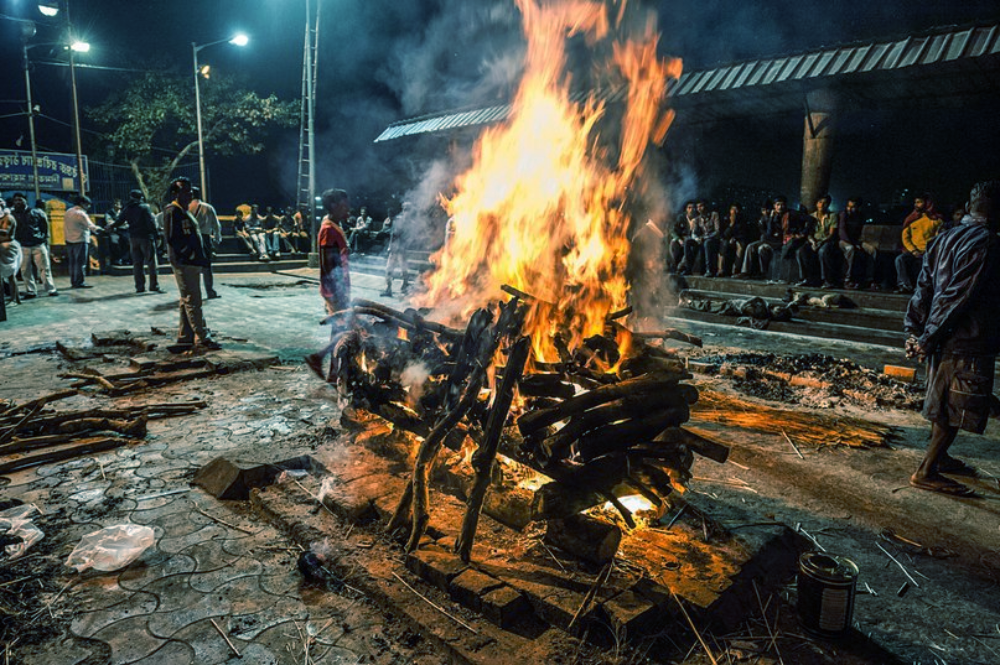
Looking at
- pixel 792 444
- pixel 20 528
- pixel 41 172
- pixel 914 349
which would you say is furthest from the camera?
pixel 41 172

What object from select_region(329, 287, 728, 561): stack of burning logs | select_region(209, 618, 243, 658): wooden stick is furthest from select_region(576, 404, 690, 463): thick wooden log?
select_region(209, 618, 243, 658): wooden stick

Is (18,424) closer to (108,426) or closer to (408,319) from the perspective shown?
(108,426)

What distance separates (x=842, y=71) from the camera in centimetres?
1137

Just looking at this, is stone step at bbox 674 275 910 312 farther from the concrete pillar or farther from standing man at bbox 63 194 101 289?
standing man at bbox 63 194 101 289

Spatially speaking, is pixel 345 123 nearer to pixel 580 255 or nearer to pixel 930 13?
pixel 930 13

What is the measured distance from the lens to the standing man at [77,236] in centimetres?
1673

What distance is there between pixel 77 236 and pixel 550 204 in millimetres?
17151

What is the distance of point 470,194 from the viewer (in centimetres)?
634

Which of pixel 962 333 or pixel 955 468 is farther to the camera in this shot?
pixel 955 468

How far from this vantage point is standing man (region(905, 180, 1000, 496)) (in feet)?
15.7

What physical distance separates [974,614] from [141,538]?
17.3ft

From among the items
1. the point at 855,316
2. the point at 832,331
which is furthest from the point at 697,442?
the point at 855,316

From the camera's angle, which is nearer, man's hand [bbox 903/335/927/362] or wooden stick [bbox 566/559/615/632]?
wooden stick [bbox 566/559/615/632]

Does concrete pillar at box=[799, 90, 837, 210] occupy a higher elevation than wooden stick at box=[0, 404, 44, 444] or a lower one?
higher
